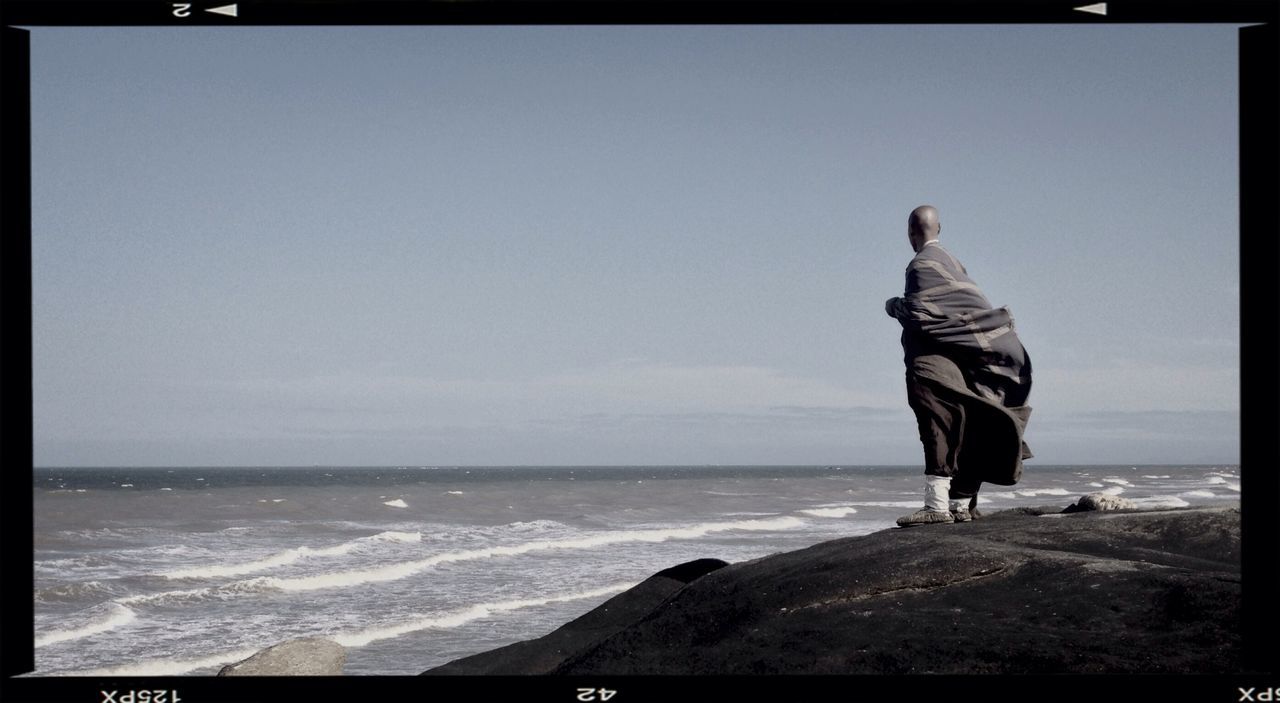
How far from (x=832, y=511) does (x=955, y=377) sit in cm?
3532

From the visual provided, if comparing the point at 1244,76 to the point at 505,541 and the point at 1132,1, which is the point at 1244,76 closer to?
the point at 1132,1

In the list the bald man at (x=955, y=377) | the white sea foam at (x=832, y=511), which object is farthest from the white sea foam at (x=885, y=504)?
the bald man at (x=955, y=377)

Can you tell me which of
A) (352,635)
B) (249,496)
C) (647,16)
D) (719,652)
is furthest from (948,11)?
(249,496)

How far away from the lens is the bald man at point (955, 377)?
295 inches

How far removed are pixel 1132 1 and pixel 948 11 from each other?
30.6 inches

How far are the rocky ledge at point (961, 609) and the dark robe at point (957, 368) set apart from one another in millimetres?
522

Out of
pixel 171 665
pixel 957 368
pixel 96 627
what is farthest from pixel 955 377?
pixel 96 627

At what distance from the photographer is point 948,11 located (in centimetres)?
445

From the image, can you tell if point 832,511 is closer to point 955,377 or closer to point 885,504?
point 885,504

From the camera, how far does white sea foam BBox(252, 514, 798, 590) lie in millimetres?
20819

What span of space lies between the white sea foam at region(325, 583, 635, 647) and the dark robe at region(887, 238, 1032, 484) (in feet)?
31.9

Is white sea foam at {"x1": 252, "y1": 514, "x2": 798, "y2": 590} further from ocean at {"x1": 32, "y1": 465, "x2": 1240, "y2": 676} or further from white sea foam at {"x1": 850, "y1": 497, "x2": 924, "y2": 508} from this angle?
white sea foam at {"x1": 850, "y1": 497, "x2": 924, "y2": 508}

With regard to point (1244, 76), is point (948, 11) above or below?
above

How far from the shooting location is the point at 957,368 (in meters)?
7.57
